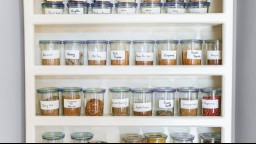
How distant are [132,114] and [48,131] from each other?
355mm

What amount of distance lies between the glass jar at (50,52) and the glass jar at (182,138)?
0.51 metres

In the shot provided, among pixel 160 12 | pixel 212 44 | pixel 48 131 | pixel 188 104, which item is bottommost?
pixel 48 131

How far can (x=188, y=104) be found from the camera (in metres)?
1.40

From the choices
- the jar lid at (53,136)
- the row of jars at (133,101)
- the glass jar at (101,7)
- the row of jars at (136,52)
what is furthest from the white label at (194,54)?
the jar lid at (53,136)

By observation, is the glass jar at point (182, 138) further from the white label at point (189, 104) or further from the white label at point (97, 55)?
the white label at point (97, 55)

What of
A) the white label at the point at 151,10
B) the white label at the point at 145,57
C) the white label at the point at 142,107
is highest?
the white label at the point at 151,10

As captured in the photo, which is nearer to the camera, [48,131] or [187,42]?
[187,42]

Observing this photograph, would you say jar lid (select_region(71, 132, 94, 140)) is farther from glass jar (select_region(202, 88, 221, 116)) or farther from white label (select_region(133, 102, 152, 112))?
glass jar (select_region(202, 88, 221, 116))

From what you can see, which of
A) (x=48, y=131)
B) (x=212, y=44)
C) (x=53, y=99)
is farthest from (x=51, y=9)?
(x=212, y=44)

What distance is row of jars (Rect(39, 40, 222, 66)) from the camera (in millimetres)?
1397

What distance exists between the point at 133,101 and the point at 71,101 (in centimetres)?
23

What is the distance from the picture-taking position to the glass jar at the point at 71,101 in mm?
1405

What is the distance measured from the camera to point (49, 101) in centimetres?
140

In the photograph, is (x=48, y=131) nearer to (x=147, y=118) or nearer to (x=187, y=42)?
(x=147, y=118)
